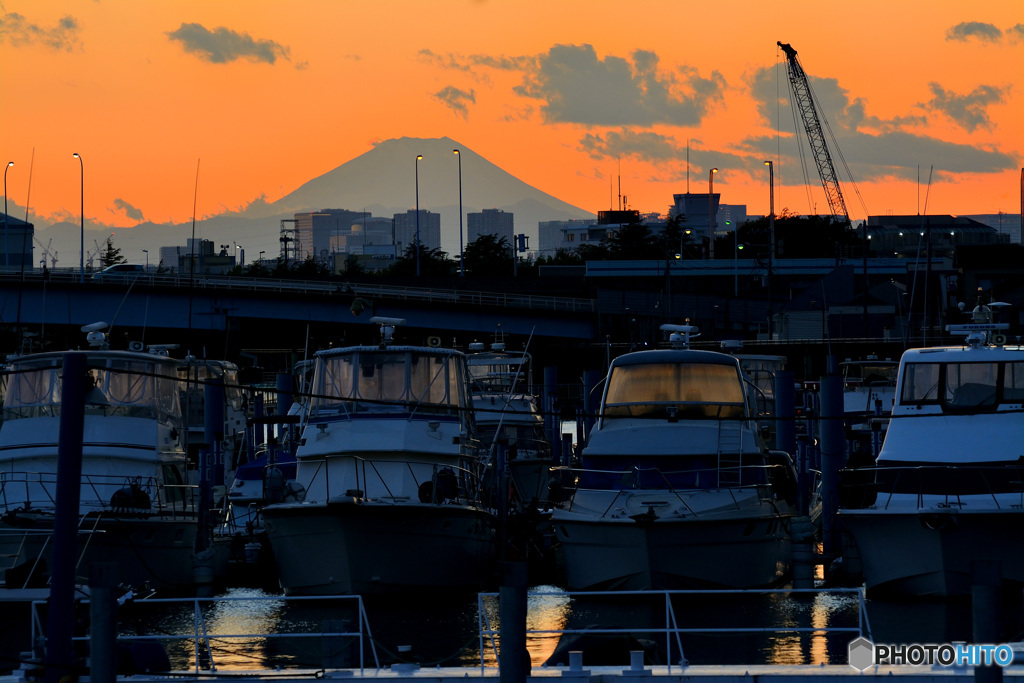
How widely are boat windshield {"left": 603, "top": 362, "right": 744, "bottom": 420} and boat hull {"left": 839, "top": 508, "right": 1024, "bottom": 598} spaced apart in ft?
14.6

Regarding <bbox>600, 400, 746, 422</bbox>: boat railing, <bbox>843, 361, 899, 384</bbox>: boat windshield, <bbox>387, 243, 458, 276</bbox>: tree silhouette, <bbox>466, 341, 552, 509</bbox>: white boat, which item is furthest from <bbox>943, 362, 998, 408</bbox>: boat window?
<bbox>387, 243, 458, 276</bbox>: tree silhouette

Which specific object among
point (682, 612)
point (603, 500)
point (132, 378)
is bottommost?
point (682, 612)

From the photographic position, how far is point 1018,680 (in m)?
13.5

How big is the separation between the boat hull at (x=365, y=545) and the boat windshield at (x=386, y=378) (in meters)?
3.05

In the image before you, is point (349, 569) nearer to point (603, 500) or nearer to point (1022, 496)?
point (603, 500)

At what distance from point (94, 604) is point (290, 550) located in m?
10.0

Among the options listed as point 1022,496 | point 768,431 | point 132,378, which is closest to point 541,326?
point 768,431

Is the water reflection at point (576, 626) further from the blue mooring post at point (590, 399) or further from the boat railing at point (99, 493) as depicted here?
the blue mooring post at point (590, 399)

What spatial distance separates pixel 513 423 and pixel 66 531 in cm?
2297

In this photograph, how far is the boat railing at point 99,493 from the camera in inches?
905

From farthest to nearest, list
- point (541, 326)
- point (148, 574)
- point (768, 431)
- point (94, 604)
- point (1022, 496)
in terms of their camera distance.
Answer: point (541, 326), point (768, 431), point (148, 574), point (1022, 496), point (94, 604)

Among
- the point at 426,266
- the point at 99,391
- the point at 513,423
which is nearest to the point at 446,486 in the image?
the point at 99,391

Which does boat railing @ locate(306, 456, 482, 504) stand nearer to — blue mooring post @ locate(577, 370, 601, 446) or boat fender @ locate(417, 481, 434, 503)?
boat fender @ locate(417, 481, 434, 503)

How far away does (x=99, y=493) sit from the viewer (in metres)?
23.8
